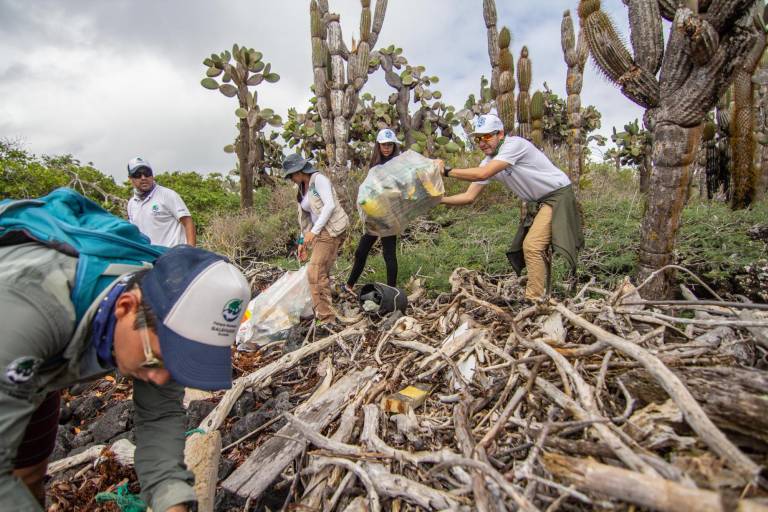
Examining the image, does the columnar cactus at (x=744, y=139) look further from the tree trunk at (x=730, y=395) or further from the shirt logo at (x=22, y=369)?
the shirt logo at (x=22, y=369)

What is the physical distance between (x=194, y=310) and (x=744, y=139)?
9845mm

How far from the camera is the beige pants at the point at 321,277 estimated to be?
4.44 meters

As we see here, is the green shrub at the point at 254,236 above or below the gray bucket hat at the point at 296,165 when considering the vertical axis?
below

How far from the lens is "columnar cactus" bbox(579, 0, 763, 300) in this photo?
11.5ft

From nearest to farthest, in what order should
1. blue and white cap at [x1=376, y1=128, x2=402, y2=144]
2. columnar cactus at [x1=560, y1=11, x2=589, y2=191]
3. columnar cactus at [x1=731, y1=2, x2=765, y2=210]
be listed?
blue and white cap at [x1=376, y1=128, x2=402, y2=144], columnar cactus at [x1=731, y1=2, x2=765, y2=210], columnar cactus at [x1=560, y1=11, x2=589, y2=191]

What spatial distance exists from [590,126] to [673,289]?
15.1 m

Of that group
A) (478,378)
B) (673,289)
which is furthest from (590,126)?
(478,378)

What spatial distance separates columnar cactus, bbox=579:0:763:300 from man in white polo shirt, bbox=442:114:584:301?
0.75 metres

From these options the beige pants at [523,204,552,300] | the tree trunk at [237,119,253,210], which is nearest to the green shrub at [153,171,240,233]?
the tree trunk at [237,119,253,210]

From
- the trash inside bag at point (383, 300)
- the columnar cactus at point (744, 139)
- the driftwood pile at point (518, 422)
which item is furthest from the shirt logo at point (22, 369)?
the columnar cactus at point (744, 139)

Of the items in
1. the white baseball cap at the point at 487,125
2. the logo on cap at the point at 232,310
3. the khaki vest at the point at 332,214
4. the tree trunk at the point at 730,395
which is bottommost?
the tree trunk at the point at 730,395

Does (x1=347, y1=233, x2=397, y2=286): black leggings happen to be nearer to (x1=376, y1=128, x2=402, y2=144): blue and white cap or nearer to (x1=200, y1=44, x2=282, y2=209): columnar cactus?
(x1=376, y1=128, x2=402, y2=144): blue and white cap

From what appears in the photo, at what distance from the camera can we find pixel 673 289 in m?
4.04

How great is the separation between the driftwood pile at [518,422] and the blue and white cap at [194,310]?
801 mm
